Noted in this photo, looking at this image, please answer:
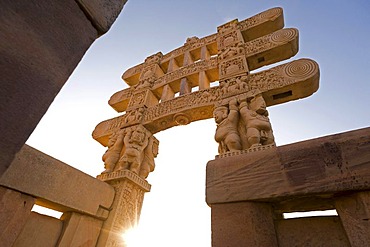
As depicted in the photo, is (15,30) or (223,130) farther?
(223,130)

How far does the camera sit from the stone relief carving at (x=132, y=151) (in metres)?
4.00

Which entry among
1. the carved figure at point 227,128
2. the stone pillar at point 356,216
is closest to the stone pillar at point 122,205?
the carved figure at point 227,128

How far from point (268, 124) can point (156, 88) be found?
3390 millimetres

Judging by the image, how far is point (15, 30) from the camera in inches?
36.8

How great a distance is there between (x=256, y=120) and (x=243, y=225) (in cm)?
186

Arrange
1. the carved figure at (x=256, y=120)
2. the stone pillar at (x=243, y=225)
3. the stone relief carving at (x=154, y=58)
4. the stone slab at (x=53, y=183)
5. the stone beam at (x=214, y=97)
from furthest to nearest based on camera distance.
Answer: the stone relief carving at (x=154, y=58)
the stone beam at (x=214, y=97)
the carved figure at (x=256, y=120)
the stone slab at (x=53, y=183)
the stone pillar at (x=243, y=225)

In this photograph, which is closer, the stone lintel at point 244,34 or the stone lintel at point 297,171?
the stone lintel at point 297,171

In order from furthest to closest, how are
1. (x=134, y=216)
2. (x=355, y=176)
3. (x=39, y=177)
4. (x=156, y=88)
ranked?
(x=156, y=88) → (x=134, y=216) → (x=39, y=177) → (x=355, y=176)

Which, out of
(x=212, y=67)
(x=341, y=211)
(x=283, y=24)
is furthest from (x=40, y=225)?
(x=283, y=24)

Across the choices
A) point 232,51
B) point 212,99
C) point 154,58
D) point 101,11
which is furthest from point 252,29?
point 101,11

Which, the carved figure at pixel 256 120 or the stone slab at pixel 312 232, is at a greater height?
the carved figure at pixel 256 120

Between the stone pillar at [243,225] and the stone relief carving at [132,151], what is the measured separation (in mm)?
2706

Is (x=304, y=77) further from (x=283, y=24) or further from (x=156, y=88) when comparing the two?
(x=156, y=88)

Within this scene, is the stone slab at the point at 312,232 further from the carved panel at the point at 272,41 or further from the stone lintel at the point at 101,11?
the carved panel at the point at 272,41
